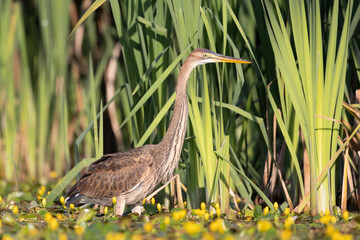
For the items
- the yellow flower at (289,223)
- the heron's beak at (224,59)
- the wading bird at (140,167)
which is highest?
the heron's beak at (224,59)

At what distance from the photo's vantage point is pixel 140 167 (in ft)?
19.0

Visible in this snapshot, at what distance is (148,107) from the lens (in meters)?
6.00

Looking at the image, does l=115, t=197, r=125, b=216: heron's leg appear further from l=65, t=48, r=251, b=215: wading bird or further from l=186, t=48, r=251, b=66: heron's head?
l=186, t=48, r=251, b=66: heron's head

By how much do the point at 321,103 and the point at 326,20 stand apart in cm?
104

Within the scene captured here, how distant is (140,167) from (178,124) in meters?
0.57

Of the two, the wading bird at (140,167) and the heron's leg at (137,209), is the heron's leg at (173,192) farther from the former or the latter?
the heron's leg at (137,209)

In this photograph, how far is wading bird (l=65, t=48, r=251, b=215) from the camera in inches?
221

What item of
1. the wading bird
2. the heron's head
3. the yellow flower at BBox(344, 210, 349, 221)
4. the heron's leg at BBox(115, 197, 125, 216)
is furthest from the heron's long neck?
the yellow flower at BBox(344, 210, 349, 221)

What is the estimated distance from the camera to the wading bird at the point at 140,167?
221 inches

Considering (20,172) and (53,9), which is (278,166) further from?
(20,172)

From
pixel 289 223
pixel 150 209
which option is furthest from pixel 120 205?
pixel 289 223

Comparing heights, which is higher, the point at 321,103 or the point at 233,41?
the point at 233,41

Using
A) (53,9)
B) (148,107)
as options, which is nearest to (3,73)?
(53,9)

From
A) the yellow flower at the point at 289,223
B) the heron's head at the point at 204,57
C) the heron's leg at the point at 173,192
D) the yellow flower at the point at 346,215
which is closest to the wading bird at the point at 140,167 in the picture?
the heron's head at the point at 204,57
